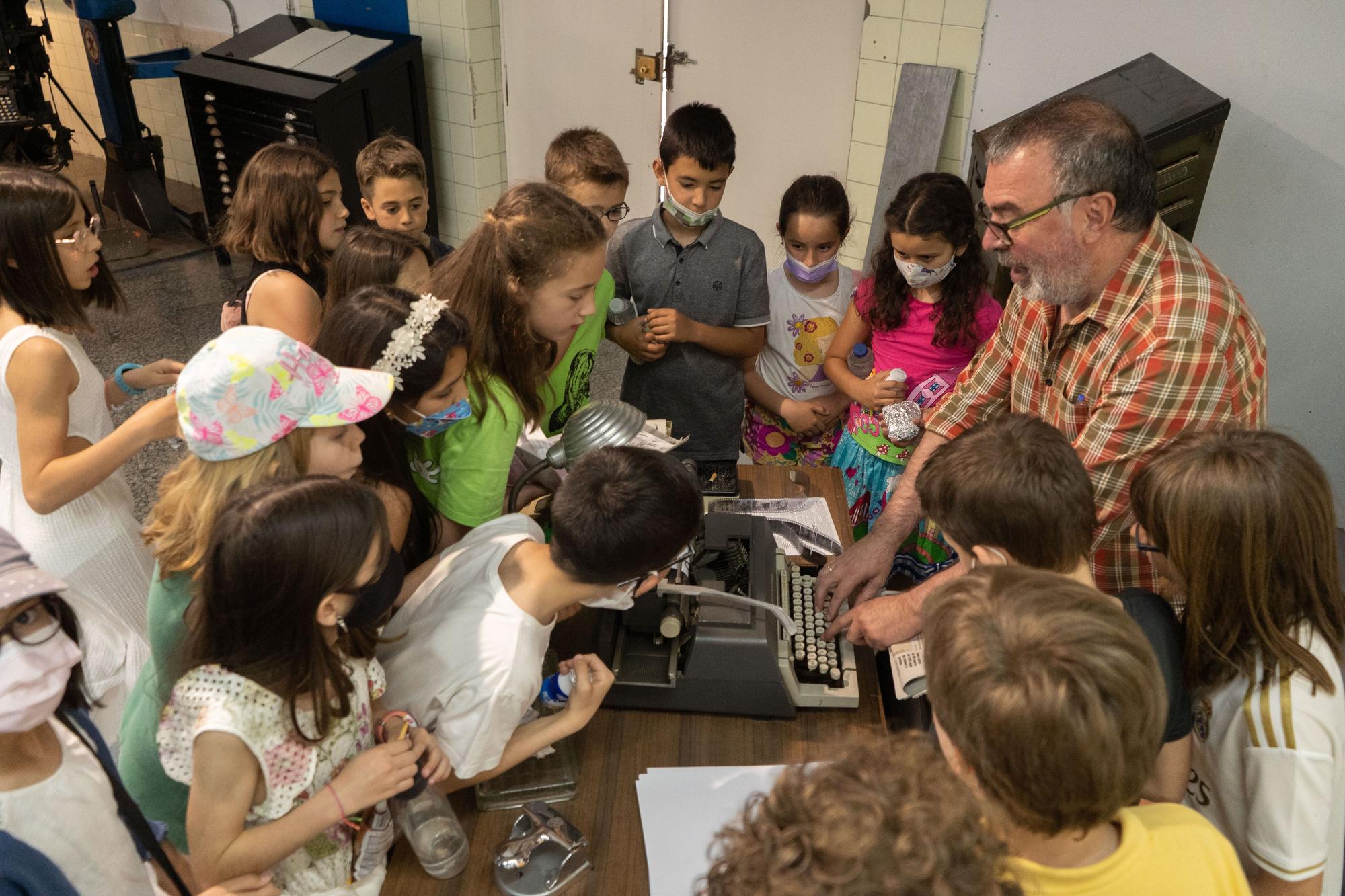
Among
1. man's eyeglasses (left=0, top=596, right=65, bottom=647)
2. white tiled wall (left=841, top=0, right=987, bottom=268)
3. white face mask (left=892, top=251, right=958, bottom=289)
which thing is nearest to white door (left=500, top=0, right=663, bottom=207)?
white tiled wall (left=841, top=0, right=987, bottom=268)

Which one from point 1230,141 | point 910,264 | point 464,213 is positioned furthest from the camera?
point 464,213

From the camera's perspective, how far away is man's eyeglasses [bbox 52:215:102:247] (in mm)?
2002

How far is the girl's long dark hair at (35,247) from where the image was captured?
1.92m

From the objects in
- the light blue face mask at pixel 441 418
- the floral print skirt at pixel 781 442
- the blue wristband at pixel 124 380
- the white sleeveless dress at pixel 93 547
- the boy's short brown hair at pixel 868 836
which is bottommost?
the floral print skirt at pixel 781 442

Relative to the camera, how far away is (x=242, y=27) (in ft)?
19.3

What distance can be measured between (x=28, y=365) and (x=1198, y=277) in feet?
7.60

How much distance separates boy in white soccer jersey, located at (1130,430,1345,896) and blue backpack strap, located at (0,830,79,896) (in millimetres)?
1561

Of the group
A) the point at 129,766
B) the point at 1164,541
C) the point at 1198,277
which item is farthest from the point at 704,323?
the point at 129,766

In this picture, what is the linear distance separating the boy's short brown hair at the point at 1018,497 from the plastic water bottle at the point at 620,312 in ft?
4.16

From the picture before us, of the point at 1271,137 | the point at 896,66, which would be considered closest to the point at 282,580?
the point at 1271,137

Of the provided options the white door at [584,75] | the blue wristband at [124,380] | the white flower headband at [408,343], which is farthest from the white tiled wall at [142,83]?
the white flower headband at [408,343]

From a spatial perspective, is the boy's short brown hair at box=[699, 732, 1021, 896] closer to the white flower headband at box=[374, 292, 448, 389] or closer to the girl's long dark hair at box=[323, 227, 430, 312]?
the white flower headband at box=[374, 292, 448, 389]

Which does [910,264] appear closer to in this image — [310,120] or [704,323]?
[704,323]

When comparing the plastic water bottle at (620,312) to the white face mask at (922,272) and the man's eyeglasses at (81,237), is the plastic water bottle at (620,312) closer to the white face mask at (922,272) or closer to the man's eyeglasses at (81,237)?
the white face mask at (922,272)
